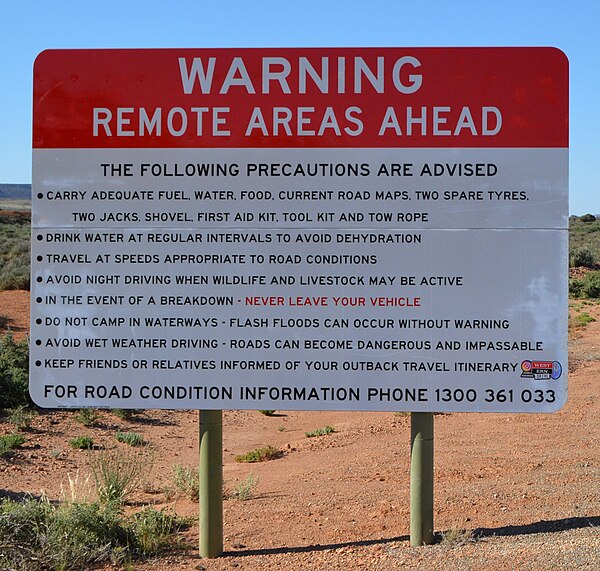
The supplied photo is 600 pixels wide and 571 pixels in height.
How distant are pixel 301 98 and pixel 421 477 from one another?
8.39 ft

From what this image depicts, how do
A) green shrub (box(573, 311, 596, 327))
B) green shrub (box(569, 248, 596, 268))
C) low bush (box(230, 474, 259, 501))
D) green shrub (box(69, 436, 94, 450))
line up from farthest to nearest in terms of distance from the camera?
green shrub (box(569, 248, 596, 268))
green shrub (box(573, 311, 596, 327))
green shrub (box(69, 436, 94, 450))
low bush (box(230, 474, 259, 501))

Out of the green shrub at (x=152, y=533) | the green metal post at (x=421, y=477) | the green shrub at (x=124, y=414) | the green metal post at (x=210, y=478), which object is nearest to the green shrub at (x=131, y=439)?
the green shrub at (x=124, y=414)

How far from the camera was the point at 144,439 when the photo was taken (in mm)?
11828

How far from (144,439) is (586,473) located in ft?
21.6

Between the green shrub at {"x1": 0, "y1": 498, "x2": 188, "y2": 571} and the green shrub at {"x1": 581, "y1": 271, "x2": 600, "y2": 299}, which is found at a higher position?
the green shrub at {"x1": 581, "y1": 271, "x2": 600, "y2": 299}

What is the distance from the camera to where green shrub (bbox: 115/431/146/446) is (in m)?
11.3

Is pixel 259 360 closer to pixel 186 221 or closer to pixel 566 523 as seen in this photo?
pixel 186 221

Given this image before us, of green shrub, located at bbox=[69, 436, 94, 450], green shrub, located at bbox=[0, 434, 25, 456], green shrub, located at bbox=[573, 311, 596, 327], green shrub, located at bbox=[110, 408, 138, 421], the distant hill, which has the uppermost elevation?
the distant hill

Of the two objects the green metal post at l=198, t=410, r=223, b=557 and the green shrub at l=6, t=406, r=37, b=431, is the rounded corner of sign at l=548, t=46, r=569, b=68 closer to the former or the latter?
the green metal post at l=198, t=410, r=223, b=557

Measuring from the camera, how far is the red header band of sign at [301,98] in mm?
5199

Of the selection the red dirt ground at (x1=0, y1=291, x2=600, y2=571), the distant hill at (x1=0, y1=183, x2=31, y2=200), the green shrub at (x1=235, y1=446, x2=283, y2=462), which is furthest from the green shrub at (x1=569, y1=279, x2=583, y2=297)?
the distant hill at (x1=0, y1=183, x2=31, y2=200)

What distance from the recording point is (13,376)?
13.3 metres

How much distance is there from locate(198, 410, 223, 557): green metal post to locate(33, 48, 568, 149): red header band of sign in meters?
1.80

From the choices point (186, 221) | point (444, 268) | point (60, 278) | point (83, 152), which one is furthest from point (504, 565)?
point (83, 152)
